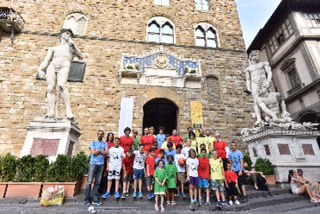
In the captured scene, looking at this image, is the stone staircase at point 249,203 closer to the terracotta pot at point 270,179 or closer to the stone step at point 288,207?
the stone step at point 288,207

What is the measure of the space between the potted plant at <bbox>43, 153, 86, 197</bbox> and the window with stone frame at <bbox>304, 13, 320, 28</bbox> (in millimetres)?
16843

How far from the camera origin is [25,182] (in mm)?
4066

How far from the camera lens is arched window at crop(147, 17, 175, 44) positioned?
11.3 m

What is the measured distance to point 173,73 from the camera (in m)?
10.2

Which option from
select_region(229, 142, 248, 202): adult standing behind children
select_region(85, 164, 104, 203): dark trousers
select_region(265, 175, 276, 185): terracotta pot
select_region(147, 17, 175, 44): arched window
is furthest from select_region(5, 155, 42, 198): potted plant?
select_region(147, 17, 175, 44): arched window

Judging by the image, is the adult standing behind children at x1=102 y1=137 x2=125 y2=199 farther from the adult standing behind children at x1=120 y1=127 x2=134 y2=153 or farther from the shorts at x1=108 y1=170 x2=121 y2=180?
the adult standing behind children at x1=120 y1=127 x2=134 y2=153

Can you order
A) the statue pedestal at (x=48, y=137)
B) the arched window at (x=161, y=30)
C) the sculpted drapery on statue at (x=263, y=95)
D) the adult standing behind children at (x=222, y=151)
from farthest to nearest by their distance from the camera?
1. the arched window at (x=161, y=30)
2. the sculpted drapery on statue at (x=263, y=95)
3. the adult standing behind children at (x=222, y=151)
4. the statue pedestal at (x=48, y=137)

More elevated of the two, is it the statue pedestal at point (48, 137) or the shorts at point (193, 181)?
the statue pedestal at point (48, 137)

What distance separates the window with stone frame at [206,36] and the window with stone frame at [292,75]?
6.31 m

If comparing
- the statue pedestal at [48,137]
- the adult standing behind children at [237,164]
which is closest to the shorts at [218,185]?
the adult standing behind children at [237,164]

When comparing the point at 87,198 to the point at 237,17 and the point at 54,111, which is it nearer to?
the point at 54,111

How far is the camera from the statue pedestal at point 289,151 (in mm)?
5824

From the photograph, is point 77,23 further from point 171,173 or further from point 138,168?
point 171,173

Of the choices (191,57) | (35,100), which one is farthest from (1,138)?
(191,57)
